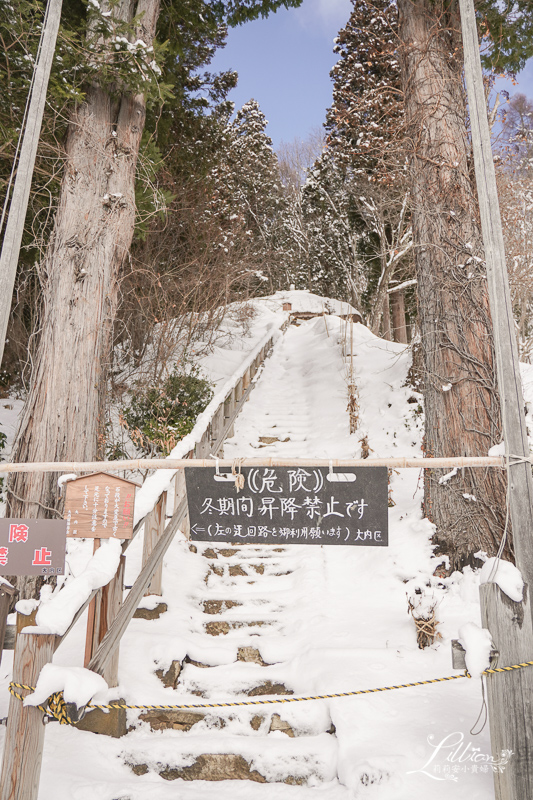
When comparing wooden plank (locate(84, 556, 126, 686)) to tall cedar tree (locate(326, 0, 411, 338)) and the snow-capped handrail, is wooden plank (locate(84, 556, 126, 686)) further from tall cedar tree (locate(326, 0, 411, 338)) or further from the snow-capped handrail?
tall cedar tree (locate(326, 0, 411, 338))

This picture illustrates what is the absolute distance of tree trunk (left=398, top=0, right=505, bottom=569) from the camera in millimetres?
4336

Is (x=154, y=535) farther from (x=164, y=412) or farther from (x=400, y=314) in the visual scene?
(x=400, y=314)

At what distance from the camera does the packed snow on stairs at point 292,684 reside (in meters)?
2.62

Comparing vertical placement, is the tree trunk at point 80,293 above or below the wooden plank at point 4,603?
above

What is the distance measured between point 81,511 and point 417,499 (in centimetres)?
396

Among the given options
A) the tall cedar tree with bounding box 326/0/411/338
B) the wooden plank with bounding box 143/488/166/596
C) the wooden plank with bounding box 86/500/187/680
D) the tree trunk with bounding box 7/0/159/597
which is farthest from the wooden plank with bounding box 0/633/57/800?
the tall cedar tree with bounding box 326/0/411/338

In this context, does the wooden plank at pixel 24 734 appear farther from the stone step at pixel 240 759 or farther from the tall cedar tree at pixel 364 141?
the tall cedar tree at pixel 364 141

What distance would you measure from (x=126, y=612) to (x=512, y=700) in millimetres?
2175

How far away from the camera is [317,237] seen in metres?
21.9

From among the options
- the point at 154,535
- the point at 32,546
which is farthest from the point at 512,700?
the point at 154,535

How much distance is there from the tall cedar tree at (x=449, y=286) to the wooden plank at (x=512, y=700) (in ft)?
6.56

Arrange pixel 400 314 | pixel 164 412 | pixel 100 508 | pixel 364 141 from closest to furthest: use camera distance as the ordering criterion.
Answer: pixel 100 508
pixel 164 412
pixel 364 141
pixel 400 314

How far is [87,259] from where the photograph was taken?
194 inches

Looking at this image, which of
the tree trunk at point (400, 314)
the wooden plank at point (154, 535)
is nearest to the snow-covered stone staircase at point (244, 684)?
the wooden plank at point (154, 535)
